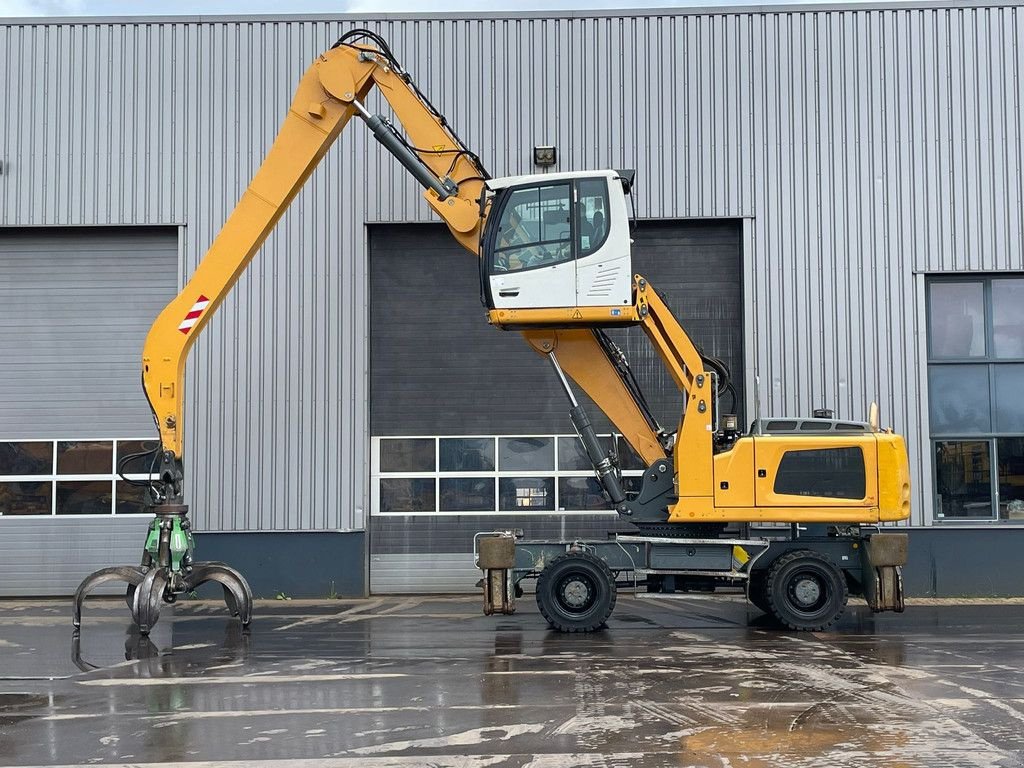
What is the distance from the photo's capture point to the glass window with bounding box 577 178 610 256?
43.0 ft

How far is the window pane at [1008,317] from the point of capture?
58.0 feet

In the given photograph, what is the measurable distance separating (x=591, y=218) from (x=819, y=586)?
520 centimetres

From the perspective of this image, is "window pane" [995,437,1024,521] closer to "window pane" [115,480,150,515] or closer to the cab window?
the cab window

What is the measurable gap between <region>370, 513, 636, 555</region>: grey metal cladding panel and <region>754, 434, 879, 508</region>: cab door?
4.81 meters

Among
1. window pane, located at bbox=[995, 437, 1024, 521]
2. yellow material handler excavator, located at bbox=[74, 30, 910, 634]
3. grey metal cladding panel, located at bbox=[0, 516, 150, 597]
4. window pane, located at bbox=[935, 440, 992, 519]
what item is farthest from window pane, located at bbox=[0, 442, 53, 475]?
window pane, located at bbox=[995, 437, 1024, 521]

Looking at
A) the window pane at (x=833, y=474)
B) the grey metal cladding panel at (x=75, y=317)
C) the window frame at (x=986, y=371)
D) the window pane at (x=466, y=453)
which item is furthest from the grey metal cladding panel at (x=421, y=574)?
the window frame at (x=986, y=371)

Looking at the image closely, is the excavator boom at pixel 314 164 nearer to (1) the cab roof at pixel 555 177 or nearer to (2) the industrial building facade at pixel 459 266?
(1) the cab roof at pixel 555 177

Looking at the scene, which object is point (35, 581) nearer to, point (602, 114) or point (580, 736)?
point (602, 114)

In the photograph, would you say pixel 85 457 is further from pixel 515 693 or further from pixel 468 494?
pixel 515 693

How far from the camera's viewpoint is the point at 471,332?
18.2m

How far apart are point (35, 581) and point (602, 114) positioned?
39.0 feet

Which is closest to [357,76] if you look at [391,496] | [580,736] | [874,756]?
[391,496]

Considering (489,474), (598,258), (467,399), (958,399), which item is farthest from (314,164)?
(958,399)

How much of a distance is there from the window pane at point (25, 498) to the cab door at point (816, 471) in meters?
11.6
